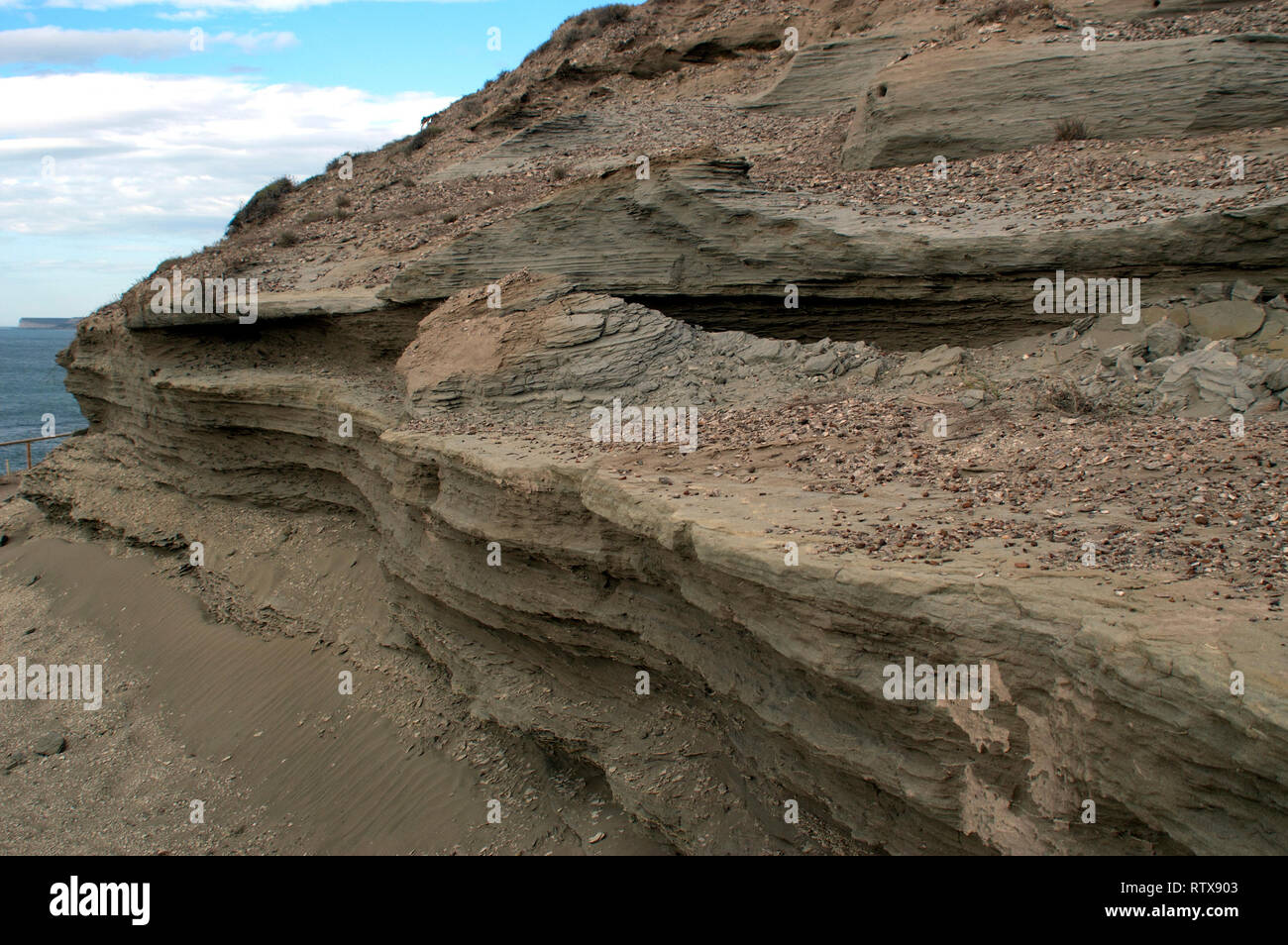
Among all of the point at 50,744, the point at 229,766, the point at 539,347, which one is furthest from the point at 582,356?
the point at 50,744

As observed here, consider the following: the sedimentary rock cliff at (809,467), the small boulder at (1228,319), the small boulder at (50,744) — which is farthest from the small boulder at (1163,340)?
the small boulder at (50,744)

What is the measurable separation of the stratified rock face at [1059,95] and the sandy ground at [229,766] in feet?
28.3

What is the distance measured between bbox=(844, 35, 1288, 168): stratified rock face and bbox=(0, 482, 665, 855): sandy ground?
8.63 m

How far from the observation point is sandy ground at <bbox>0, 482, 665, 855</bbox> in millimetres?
7227

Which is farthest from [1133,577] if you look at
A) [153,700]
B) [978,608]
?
[153,700]

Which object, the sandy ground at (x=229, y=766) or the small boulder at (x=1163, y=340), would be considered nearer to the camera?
the small boulder at (x=1163, y=340)

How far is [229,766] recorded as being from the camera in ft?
28.2

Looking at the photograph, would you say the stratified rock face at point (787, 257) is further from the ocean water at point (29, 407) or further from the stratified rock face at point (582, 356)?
the ocean water at point (29, 407)

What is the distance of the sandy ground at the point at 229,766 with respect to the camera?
7227 mm

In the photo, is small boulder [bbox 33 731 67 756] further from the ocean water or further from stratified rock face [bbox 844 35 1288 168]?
the ocean water

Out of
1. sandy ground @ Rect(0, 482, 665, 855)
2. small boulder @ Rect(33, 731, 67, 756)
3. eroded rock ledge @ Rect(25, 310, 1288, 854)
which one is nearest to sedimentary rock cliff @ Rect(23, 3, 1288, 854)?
eroded rock ledge @ Rect(25, 310, 1288, 854)

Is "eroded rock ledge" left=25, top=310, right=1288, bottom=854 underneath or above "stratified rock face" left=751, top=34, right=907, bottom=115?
underneath

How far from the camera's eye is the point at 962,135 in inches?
400

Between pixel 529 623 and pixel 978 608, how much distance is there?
13.6ft
